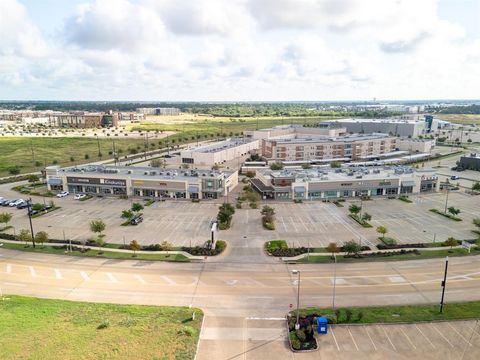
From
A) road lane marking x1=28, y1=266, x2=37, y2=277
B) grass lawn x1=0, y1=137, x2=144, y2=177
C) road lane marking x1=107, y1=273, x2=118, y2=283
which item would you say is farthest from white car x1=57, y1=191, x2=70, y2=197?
road lane marking x1=107, y1=273, x2=118, y2=283

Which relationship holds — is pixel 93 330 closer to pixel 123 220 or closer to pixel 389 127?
pixel 123 220

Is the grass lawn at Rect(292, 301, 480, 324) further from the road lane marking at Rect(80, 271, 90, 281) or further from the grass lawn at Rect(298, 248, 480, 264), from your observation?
the road lane marking at Rect(80, 271, 90, 281)

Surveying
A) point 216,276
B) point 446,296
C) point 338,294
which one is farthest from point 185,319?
point 446,296

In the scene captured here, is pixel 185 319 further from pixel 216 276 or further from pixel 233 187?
pixel 233 187

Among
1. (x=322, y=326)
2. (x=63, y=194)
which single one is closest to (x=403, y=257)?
(x=322, y=326)

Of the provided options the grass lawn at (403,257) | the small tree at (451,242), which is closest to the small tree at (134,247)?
the grass lawn at (403,257)

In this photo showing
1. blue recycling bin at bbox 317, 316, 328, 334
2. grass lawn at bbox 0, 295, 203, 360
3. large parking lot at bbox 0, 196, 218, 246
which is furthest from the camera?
large parking lot at bbox 0, 196, 218, 246
